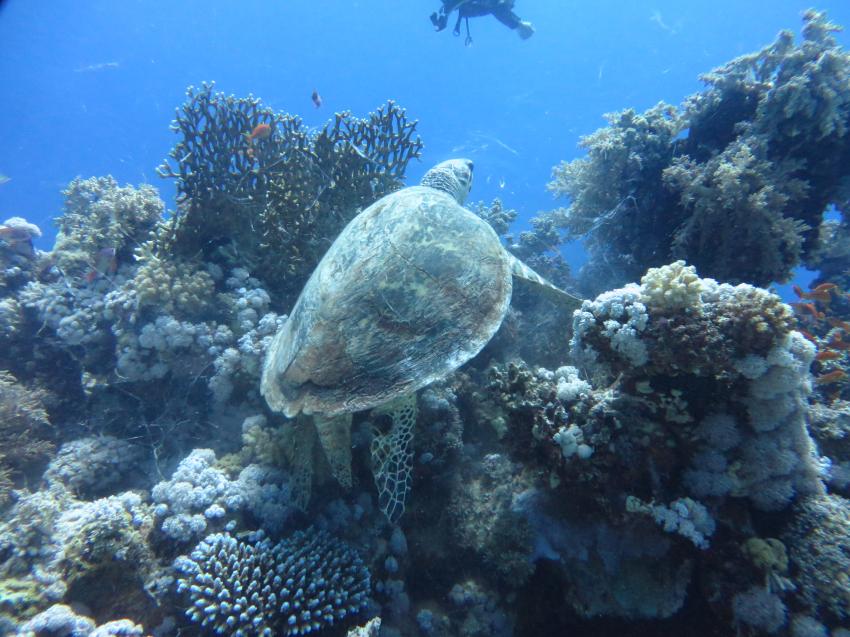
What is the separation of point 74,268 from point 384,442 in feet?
20.9

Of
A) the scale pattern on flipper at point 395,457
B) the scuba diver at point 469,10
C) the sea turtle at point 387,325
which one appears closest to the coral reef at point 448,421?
the scale pattern on flipper at point 395,457

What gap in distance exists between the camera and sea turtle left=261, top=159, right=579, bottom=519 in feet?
11.4

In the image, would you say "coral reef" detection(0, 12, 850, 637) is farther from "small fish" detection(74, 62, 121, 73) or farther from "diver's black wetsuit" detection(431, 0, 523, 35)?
"small fish" detection(74, 62, 121, 73)

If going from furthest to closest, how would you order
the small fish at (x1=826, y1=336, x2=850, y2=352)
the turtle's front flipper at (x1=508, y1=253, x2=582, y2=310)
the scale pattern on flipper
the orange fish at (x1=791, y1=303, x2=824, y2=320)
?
the orange fish at (x1=791, y1=303, x2=824, y2=320) → the small fish at (x1=826, y1=336, x2=850, y2=352) → the turtle's front flipper at (x1=508, y1=253, x2=582, y2=310) → the scale pattern on flipper

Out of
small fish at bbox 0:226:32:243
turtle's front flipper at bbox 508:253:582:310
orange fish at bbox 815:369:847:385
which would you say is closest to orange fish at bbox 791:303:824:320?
orange fish at bbox 815:369:847:385

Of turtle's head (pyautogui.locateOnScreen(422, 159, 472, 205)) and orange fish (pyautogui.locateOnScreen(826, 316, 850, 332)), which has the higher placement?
turtle's head (pyautogui.locateOnScreen(422, 159, 472, 205))

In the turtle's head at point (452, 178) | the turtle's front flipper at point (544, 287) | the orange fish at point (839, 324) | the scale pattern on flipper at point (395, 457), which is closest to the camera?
the scale pattern on flipper at point (395, 457)

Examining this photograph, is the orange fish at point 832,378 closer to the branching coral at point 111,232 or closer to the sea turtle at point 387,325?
the sea turtle at point 387,325

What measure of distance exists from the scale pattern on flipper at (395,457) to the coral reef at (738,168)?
482cm

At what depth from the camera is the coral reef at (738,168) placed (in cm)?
518

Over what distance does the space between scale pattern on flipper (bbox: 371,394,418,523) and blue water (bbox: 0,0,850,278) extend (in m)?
54.9

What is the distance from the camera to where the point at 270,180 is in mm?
6090

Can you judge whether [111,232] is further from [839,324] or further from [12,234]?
[839,324]

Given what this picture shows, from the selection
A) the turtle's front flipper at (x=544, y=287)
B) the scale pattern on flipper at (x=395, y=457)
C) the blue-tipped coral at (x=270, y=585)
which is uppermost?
the turtle's front flipper at (x=544, y=287)
